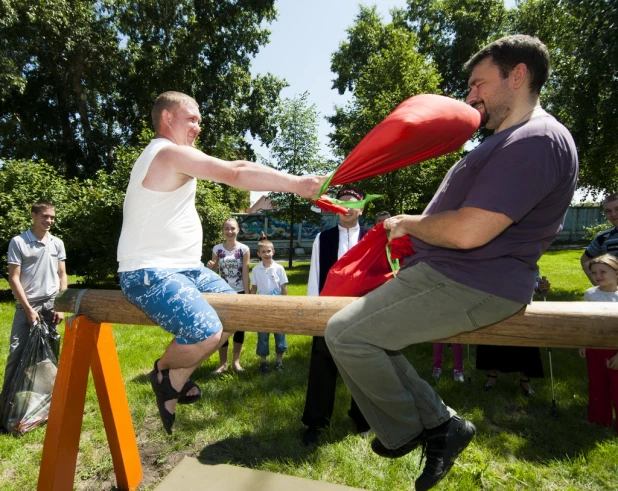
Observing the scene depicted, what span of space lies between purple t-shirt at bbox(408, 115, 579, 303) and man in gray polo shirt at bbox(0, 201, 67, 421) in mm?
4000

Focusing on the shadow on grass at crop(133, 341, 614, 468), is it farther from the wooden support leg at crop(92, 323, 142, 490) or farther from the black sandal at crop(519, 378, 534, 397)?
the wooden support leg at crop(92, 323, 142, 490)

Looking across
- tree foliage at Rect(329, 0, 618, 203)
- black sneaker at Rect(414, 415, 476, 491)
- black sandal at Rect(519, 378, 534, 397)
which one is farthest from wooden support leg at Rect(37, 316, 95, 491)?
tree foliage at Rect(329, 0, 618, 203)

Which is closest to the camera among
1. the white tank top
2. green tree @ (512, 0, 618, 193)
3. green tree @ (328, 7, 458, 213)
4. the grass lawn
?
the white tank top

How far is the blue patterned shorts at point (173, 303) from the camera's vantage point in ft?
7.39

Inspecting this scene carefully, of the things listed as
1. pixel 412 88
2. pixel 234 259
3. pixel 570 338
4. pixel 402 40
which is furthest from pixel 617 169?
pixel 570 338

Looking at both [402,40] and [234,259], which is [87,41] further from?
[234,259]

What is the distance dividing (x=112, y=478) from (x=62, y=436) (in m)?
0.95

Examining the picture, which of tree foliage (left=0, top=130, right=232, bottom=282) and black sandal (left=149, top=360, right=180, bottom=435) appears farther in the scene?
tree foliage (left=0, top=130, right=232, bottom=282)

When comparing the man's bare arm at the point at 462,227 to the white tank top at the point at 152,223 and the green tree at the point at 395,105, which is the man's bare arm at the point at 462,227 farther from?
the green tree at the point at 395,105

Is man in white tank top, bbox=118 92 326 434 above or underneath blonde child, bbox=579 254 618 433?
above

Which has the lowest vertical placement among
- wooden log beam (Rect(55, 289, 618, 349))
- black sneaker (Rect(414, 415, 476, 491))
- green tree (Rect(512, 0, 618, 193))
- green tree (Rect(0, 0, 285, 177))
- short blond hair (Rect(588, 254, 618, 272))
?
black sneaker (Rect(414, 415, 476, 491))

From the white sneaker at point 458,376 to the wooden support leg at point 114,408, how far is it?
3504mm

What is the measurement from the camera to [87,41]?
19.1 metres

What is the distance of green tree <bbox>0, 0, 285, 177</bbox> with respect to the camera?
64.3 ft
